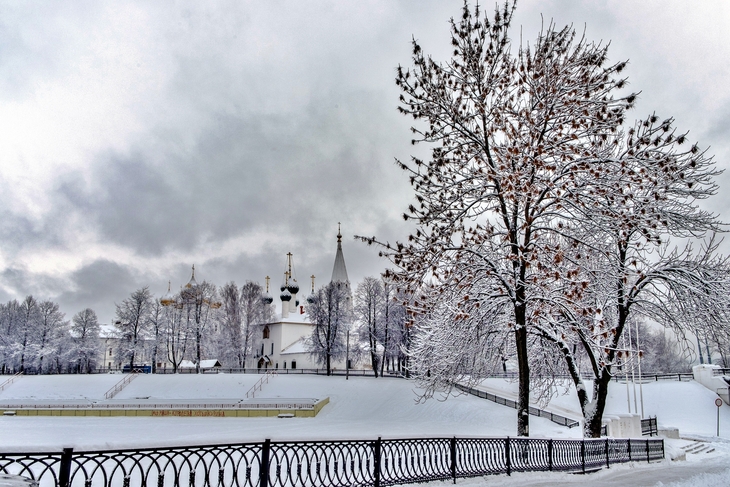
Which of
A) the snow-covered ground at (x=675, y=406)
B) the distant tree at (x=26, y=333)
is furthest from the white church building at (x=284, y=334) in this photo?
the snow-covered ground at (x=675, y=406)

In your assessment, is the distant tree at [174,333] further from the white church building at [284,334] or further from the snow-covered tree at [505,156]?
the snow-covered tree at [505,156]

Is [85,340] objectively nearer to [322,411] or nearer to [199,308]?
[199,308]

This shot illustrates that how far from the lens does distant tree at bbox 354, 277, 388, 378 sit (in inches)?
1902

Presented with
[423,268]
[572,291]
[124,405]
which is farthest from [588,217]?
[124,405]

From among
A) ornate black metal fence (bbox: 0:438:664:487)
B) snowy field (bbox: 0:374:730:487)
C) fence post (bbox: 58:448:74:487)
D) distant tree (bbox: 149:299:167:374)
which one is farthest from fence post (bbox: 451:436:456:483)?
distant tree (bbox: 149:299:167:374)

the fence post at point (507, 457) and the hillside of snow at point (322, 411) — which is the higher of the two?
the fence post at point (507, 457)

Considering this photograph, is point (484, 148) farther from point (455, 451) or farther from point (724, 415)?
point (724, 415)

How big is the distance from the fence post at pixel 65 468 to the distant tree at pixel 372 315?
43.1 metres

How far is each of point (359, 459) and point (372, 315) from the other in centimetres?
4186

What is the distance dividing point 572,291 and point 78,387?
49.4m

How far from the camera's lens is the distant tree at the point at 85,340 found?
2355 inches

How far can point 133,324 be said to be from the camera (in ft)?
174

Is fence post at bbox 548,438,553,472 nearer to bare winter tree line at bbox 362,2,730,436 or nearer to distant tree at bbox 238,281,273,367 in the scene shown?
bare winter tree line at bbox 362,2,730,436

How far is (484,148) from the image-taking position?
11.5 meters
